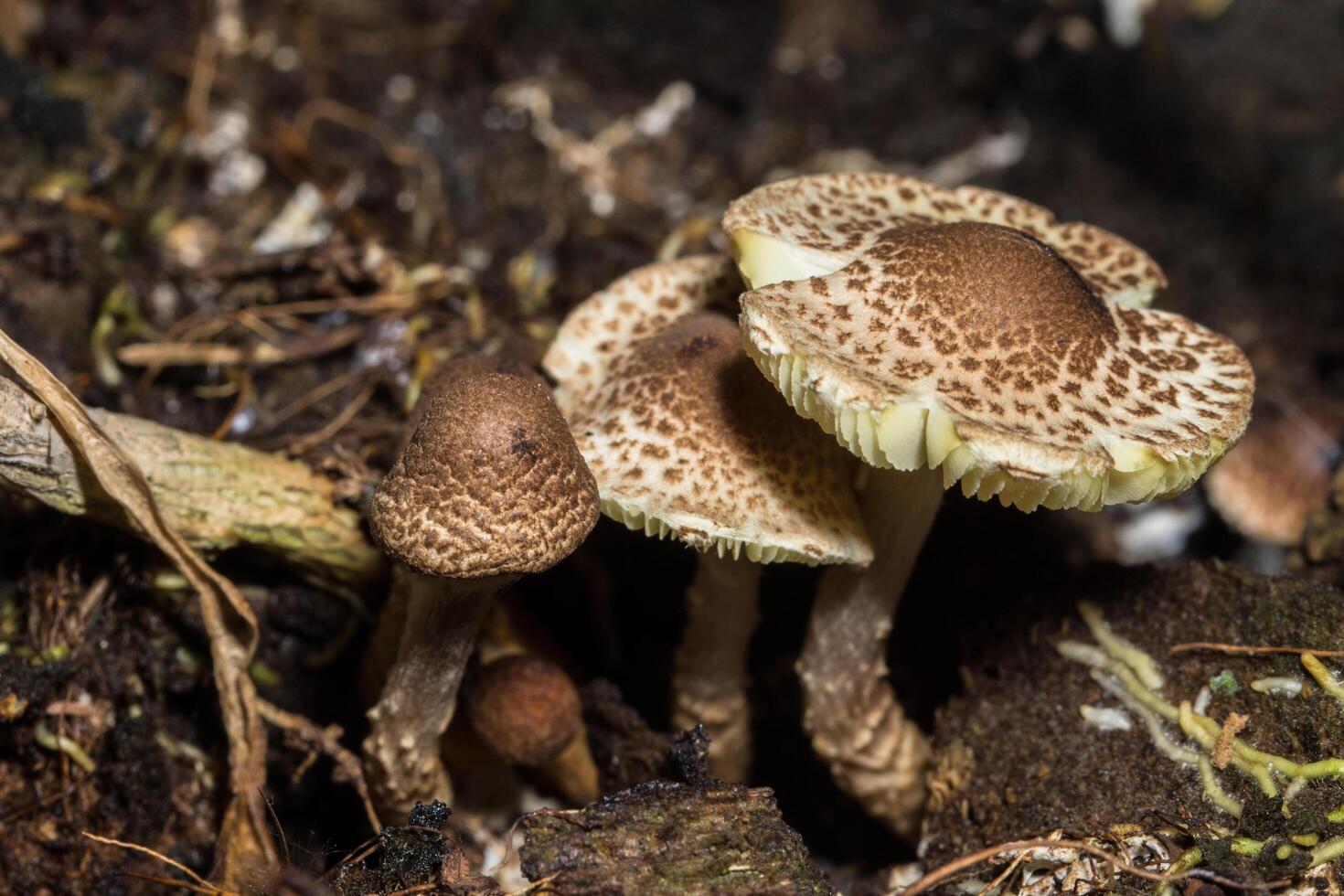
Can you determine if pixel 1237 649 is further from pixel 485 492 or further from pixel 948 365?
pixel 485 492

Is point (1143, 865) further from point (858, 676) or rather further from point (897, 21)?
point (897, 21)

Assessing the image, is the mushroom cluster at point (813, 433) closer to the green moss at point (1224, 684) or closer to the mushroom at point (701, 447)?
the mushroom at point (701, 447)

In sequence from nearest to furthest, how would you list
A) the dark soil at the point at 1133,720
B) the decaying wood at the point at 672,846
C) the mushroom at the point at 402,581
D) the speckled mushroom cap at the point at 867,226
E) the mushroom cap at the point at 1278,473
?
1. the decaying wood at the point at 672,846
2. the dark soil at the point at 1133,720
3. the speckled mushroom cap at the point at 867,226
4. the mushroom at the point at 402,581
5. the mushroom cap at the point at 1278,473

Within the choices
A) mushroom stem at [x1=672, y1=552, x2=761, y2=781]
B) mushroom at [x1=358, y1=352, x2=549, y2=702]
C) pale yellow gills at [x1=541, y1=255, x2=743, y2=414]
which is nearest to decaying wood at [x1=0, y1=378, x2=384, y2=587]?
mushroom at [x1=358, y1=352, x2=549, y2=702]

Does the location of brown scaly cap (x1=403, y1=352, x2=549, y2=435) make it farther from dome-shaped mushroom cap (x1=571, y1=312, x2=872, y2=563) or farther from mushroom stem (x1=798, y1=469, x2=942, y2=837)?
mushroom stem (x1=798, y1=469, x2=942, y2=837)

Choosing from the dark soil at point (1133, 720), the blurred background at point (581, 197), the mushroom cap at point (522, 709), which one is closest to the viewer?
the dark soil at point (1133, 720)

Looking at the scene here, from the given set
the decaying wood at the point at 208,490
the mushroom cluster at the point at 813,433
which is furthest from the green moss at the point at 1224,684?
the decaying wood at the point at 208,490
